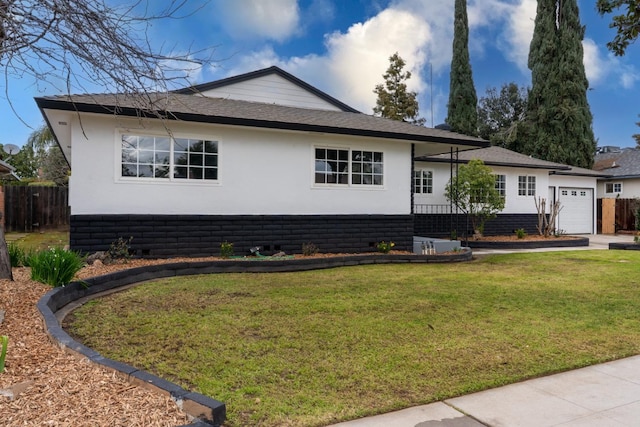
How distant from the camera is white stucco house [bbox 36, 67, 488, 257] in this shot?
8.95 m

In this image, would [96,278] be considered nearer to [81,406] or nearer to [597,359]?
[81,406]

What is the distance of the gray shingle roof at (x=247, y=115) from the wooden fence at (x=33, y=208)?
10.5 metres

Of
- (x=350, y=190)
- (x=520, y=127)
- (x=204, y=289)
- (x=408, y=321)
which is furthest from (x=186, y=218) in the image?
(x=520, y=127)

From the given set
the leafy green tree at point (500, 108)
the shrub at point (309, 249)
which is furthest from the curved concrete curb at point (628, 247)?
the leafy green tree at point (500, 108)

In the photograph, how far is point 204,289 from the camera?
23.1 feet

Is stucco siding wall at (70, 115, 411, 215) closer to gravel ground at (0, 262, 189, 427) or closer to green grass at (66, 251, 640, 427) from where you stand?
green grass at (66, 251, 640, 427)

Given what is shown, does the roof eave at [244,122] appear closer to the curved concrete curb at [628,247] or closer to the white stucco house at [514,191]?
the white stucco house at [514,191]

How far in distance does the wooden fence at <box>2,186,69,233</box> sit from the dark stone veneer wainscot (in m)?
11.7

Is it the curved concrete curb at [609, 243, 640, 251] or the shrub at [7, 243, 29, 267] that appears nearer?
the shrub at [7, 243, 29, 267]

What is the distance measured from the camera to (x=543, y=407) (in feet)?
10.4

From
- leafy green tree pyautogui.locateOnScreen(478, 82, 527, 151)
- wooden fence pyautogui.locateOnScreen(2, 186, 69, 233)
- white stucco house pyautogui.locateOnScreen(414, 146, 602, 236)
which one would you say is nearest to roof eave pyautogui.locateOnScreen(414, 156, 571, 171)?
white stucco house pyautogui.locateOnScreen(414, 146, 602, 236)

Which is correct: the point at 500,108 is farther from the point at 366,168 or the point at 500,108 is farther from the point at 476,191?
the point at 366,168

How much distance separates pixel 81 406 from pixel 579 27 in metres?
32.9

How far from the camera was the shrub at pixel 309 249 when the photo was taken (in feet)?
35.1
